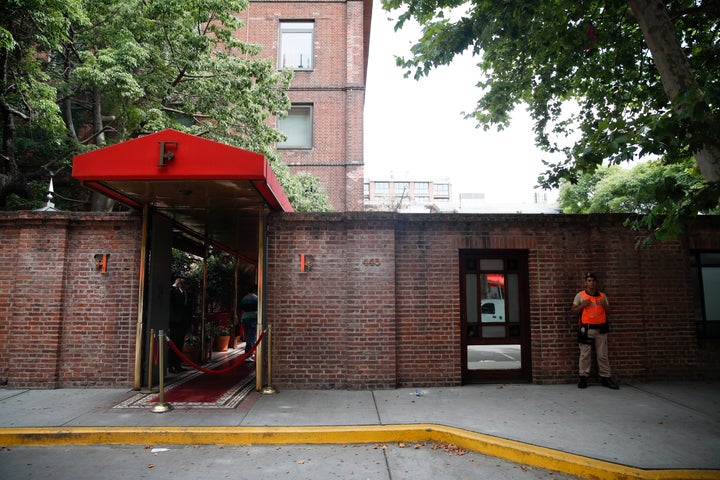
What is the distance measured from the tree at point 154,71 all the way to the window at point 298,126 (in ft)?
24.4

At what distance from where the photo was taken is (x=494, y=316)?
8492 mm

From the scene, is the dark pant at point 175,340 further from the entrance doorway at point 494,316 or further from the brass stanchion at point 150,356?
the entrance doorway at point 494,316

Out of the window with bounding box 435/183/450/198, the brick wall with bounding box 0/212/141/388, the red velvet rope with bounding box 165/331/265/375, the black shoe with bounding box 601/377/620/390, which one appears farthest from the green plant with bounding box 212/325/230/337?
the window with bounding box 435/183/450/198

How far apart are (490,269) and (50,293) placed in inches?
313

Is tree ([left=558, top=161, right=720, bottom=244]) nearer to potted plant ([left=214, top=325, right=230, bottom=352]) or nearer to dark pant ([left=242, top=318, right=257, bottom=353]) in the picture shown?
dark pant ([left=242, top=318, right=257, bottom=353])

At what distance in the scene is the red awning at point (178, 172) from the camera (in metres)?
5.96

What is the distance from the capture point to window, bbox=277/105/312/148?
873 inches

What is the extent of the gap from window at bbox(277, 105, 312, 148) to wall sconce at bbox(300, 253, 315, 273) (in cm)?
1489

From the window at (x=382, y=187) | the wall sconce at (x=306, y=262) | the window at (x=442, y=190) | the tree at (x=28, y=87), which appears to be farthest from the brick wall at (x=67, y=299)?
the window at (x=442, y=190)

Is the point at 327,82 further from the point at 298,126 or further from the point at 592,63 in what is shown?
the point at 592,63

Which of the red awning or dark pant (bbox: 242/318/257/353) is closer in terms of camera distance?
the red awning

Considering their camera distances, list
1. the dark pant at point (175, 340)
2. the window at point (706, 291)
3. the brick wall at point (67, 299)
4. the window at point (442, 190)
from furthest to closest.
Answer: the window at point (442, 190) < the dark pant at point (175, 340) < the window at point (706, 291) < the brick wall at point (67, 299)

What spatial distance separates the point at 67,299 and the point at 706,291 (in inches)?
474

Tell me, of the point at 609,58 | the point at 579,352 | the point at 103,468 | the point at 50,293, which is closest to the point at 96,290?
the point at 50,293
